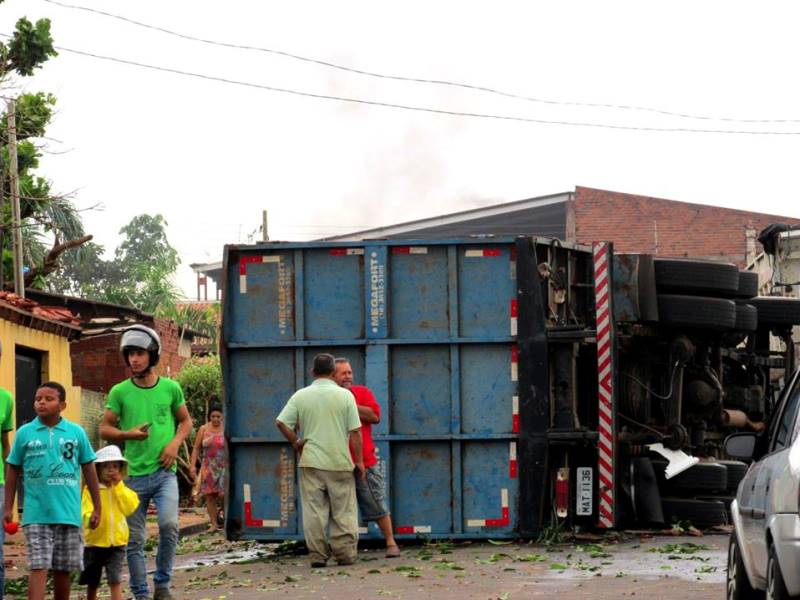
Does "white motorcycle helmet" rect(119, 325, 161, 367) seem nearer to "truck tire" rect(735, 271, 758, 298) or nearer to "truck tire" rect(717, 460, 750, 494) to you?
"truck tire" rect(717, 460, 750, 494)

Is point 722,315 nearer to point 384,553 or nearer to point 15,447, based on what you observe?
point 384,553

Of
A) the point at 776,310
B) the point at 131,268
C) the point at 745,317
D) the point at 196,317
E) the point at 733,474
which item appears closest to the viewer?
the point at 733,474

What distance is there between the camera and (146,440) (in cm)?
1102


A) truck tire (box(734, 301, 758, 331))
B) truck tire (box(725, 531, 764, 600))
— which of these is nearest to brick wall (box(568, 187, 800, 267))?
truck tire (box(734, 301, 758, 331))

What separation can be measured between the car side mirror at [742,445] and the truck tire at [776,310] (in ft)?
28.5

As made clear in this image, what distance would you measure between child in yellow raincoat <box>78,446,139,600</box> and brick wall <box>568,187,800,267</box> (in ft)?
126

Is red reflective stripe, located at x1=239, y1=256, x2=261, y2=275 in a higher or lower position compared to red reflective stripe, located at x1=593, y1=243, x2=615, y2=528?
higher

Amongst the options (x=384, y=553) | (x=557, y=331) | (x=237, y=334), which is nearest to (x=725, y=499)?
(x=557, y=331)

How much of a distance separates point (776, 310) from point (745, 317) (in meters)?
1.41

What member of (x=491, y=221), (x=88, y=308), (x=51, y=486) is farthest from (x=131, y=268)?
(x=51, y=486)

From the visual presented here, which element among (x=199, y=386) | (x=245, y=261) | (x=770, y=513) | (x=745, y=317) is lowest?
(x=770, y=513)

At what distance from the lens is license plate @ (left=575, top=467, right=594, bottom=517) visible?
49.0 feet

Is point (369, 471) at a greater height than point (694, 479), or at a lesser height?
greater

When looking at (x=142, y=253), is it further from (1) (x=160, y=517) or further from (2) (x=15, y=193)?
(1) (x=160, y=517)
